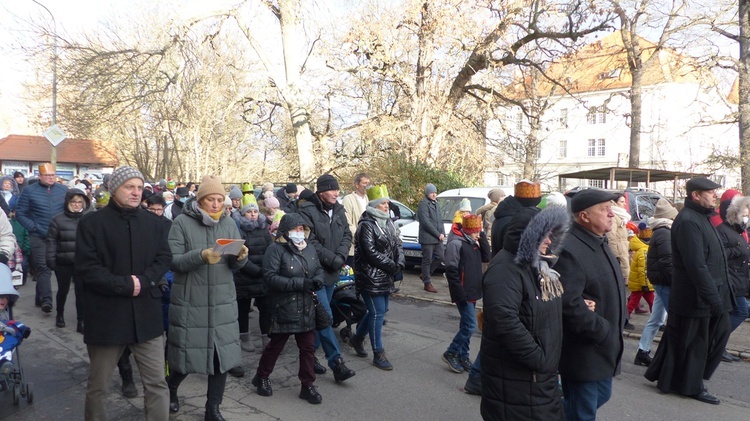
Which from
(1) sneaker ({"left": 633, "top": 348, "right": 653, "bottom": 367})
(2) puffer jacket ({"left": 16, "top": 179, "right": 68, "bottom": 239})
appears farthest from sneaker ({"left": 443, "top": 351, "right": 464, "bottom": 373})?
(2) puffer jacket ({"left": 16, "top": 179, "right": 68, "bottom": 239})

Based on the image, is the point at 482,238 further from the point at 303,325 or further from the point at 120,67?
the point at 120,67

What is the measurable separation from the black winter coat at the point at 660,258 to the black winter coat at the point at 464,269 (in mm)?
1969

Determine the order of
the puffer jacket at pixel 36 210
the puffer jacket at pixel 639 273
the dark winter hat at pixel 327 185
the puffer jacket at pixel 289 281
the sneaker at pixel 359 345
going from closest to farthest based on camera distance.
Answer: the puffer jacket at pixel 289 281 → the dark winter hat at pixel 327 185 → the sneaker at pixel 359 345 → the puffer jacket at pixel 639 273 → the puffer jacket at pixel 36 210

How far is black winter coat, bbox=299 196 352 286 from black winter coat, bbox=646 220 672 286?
3.31 meters

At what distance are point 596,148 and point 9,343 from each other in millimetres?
56470

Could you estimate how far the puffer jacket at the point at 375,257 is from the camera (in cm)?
543

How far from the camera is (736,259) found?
18.0ft

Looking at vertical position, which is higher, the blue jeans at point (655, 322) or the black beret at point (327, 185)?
the black beret at point (327, 185)

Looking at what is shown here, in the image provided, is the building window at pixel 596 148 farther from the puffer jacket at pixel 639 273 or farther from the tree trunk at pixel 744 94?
the puffer jacket at pixel 639 273

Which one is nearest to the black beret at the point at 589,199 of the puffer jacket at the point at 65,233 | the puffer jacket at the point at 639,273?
the puffer jacket at the point at 639,273

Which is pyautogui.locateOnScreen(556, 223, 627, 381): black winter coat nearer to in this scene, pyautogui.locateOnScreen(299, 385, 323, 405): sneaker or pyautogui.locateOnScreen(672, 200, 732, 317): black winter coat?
pyautogui.locateOnScreen(672, 200, 732, 317): black winter coat

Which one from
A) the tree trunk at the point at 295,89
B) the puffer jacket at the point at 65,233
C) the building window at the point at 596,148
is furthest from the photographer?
the building window at the point at 596,148

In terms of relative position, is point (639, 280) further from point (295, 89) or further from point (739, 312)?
point (295, 89)

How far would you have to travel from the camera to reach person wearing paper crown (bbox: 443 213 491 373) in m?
5.38
